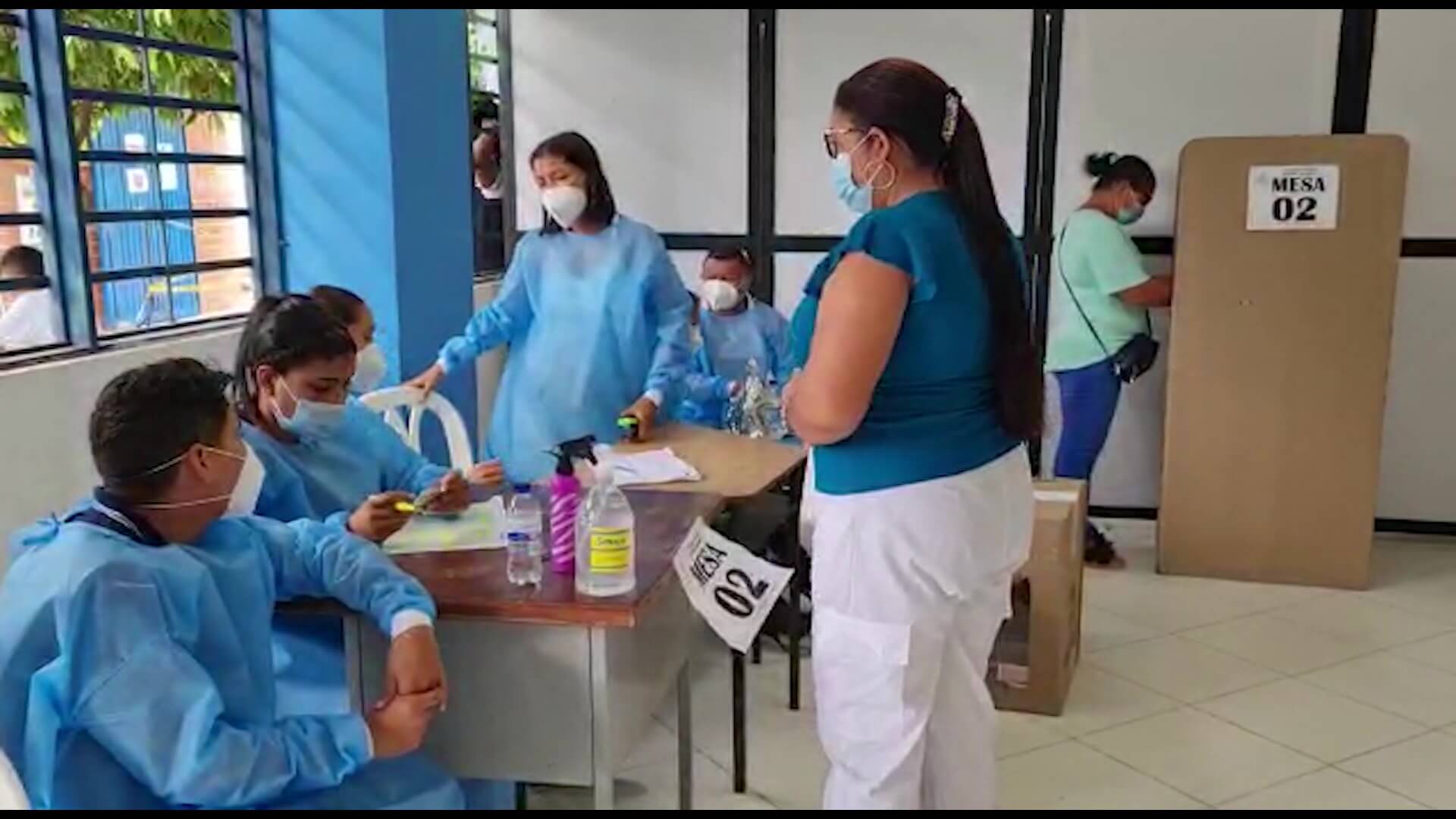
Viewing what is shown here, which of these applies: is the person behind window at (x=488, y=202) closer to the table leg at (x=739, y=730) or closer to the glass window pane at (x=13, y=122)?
the glass window pane at (x=13, y=122)

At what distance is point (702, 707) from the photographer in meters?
3.06

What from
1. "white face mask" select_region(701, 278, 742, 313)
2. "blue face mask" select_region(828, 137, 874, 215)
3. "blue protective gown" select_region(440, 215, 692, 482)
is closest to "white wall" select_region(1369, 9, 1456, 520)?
"white face mask" select_region(701, 278, 742, 313)

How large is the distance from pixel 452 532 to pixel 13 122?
1.67 meters

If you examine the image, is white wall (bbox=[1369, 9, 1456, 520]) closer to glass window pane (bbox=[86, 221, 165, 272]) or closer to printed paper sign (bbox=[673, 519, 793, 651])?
printed paper sign (bbox=[673, 519, 793, 651])

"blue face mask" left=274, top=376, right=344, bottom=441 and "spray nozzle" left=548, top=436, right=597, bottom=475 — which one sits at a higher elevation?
"blue face mask" left=274, top=376, right=344, bottom=441

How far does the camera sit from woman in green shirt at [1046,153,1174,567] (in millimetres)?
4031

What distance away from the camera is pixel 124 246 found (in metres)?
3.17

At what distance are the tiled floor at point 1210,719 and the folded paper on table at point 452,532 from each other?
2.54ft

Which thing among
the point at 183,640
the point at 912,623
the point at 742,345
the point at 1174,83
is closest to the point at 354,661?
the point at 183,640

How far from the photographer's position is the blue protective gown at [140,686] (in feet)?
4.27

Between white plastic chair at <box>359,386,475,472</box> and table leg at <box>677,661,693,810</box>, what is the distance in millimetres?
705

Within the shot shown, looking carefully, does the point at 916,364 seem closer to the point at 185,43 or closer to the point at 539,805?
the point at 539,805

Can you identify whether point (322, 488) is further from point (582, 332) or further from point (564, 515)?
point (582, 332)

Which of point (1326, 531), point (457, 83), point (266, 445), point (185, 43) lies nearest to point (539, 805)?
point (266, 445)
